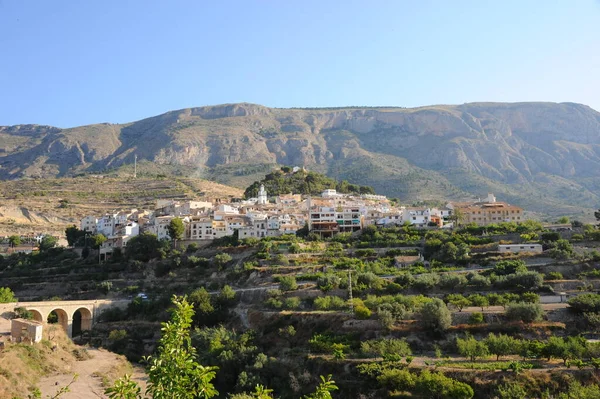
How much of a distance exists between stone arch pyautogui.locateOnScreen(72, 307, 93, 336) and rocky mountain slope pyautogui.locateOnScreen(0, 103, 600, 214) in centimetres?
7191

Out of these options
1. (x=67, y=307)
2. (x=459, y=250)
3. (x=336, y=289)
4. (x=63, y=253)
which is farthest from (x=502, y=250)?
(x=63, y=253)

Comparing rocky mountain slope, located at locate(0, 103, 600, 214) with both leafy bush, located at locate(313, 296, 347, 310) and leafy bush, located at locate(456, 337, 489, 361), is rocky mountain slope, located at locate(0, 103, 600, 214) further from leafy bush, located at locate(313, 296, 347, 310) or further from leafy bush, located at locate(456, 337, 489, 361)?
leafy bush, located at locate(456, 337, 489, 361)

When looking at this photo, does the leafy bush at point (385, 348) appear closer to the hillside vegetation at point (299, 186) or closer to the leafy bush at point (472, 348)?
the leafy bush at point (472, 348)

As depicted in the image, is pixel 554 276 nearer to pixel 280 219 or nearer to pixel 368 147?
pixel 280 219

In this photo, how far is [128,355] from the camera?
122ft

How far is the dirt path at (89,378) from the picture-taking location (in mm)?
28641

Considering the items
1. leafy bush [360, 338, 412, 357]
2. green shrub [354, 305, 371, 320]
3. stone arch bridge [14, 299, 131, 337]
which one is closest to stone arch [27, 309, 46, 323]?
stone arch bridge [14, 299, 131, 337]

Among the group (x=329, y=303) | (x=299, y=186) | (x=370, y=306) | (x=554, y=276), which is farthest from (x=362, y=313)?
(x=299, y=186)

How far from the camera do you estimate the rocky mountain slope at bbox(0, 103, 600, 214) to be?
120m

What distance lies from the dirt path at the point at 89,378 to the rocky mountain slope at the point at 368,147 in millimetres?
77050

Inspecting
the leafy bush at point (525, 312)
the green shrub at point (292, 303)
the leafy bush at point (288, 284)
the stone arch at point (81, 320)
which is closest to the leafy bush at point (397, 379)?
the leafy bush at point (525, 312)

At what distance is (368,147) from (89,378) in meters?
132

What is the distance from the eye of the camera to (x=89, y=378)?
103 ft

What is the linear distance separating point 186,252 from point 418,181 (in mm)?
70579
